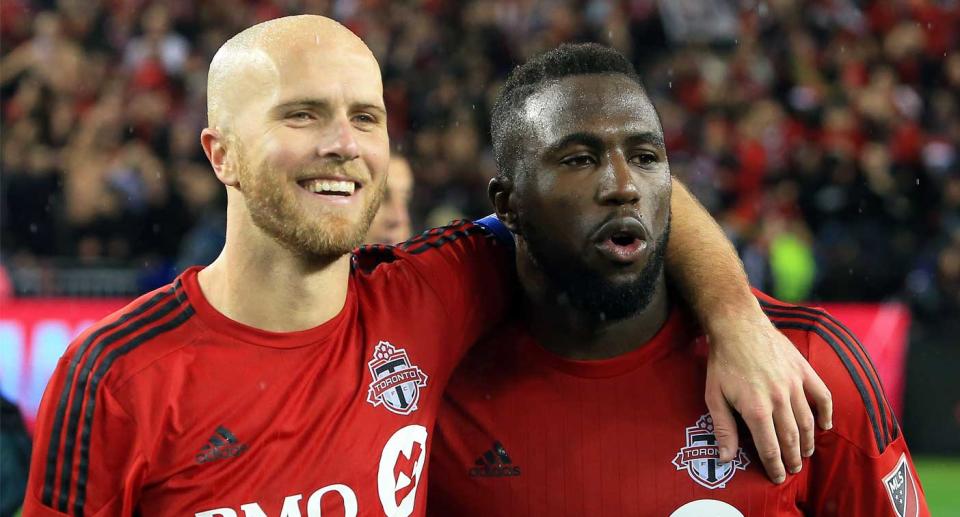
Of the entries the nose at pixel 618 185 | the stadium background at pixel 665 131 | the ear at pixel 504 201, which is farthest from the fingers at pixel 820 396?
the stadium background at pixel 665 131

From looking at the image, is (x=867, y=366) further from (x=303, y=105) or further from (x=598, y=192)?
(x=303, y=105)

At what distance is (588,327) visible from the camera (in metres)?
3.19

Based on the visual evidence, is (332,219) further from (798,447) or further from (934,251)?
(934,251)

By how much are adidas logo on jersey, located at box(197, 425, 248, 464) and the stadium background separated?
5310 mm

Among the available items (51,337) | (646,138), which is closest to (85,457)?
(646,138)

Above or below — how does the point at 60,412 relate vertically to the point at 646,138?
below

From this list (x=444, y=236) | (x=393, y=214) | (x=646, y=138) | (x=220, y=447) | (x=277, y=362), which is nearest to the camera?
(x=220, y=447)

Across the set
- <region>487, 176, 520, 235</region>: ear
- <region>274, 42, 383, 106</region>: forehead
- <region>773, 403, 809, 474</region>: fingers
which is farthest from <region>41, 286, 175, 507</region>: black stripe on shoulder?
<region>773, 403, 809, 474</region>: fingers

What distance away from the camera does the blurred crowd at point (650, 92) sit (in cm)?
1138

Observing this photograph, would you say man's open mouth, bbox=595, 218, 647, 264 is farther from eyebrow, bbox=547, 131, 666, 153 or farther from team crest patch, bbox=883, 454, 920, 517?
team crest patch, bbox=883, 454, 920, 517

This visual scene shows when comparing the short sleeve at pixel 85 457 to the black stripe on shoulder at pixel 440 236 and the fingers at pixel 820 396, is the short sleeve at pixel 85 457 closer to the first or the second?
the black stripe on shoulder at pixel 440 236

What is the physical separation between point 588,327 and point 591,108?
554mm

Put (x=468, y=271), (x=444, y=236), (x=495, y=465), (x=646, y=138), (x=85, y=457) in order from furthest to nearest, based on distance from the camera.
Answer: (x=444, y=236), (x=468, y=271), (x=495, y=465), (x=646, y=138), (x=85, y=457)

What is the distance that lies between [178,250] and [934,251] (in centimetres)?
687
